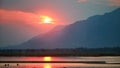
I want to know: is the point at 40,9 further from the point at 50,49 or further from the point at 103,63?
the point at 103,63

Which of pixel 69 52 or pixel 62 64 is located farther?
pixel 62 64

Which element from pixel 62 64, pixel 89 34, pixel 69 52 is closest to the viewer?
pixel 89 34

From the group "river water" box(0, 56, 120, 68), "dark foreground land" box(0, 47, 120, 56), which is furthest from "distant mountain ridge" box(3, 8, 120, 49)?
"river water" box(0, 56, 120, 68)

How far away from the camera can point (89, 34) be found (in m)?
7.45

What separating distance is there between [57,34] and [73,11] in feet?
1.69

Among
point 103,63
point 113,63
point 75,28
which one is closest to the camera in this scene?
point 75,28

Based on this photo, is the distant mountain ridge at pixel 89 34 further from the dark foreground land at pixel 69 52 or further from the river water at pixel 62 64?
the river water at pixel 62 64

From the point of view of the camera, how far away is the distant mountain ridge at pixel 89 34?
7.41 m

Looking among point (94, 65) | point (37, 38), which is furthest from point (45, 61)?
point (37, 38)

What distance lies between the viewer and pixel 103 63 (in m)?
9.06

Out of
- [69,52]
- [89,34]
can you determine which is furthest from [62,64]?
A: [89,34]

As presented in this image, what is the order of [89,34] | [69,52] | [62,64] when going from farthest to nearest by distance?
1. [62,64]
2. [69,52]
3. [89,34]

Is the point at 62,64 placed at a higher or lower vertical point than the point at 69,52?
→ higher

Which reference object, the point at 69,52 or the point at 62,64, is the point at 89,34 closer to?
the point at 69,52
